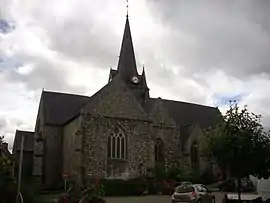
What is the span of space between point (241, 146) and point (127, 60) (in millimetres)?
33800

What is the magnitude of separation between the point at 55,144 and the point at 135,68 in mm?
15987

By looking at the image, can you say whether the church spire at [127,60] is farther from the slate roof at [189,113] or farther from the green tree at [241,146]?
the green tree at [241,146]

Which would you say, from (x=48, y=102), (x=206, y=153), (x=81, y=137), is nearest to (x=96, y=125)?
(x=81, y=137)

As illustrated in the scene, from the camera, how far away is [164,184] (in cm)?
3997

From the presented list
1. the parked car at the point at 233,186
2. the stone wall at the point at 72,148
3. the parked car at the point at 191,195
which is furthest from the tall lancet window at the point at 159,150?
the parked car at the point at 191,195

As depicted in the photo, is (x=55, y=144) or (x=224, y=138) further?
(x=55, y=144)

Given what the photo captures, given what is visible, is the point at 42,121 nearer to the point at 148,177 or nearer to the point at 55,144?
the point at 55,144

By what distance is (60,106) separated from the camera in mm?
48969

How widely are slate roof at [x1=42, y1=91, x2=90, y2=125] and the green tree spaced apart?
23224 mm

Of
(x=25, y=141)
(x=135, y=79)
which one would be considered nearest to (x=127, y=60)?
(x=135, y=79)

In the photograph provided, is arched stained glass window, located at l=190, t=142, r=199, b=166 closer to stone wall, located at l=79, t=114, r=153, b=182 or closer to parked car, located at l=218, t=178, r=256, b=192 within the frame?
parked car, located at l=218, t=178, r=256, b=192

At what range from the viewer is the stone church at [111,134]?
133 feet

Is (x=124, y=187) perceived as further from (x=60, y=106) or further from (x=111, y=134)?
(x=60, y=106)

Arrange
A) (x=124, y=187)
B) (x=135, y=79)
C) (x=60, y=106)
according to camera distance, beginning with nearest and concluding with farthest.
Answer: (x=124, y=187)
(x=60, y=106)
(x=135, y=79)
